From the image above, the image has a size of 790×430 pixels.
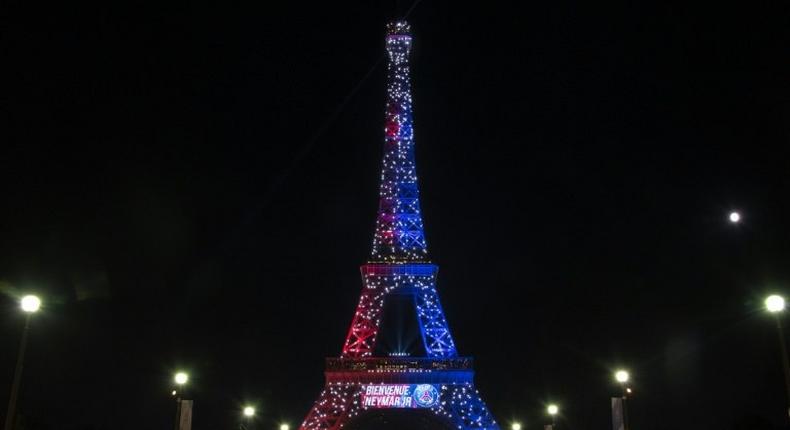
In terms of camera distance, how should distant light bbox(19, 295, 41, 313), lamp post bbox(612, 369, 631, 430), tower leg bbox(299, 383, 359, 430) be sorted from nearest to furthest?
distant light bbox(19, 295, 41, 313) < lamp post bbox(612, 369, 631, 430) < tower leg bbox(299, 383, 359, 430)

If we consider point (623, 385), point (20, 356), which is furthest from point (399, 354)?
point (20, 356)

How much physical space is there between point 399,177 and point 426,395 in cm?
1473

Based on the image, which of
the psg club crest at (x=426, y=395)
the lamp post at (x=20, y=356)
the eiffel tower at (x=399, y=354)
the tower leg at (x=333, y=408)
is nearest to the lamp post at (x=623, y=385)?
the lamp post at (x=20, y=356)

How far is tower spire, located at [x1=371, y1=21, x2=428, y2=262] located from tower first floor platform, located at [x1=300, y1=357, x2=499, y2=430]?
709 centimetres

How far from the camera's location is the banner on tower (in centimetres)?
4966

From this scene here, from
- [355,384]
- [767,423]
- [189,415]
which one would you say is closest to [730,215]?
[767,423]

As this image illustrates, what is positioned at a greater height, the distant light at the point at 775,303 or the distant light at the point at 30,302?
the distant light at the point at 775,303

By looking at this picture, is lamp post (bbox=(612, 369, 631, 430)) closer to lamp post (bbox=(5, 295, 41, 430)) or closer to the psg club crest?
lamp post (bbox=(5, 295, 41, 430))

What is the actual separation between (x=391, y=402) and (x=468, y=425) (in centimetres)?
479

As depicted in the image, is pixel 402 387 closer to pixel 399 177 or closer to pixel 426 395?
pixel 426 395

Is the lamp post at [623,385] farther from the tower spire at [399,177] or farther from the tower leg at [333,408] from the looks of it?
the tower spire at [399,177]

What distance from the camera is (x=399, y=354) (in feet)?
176

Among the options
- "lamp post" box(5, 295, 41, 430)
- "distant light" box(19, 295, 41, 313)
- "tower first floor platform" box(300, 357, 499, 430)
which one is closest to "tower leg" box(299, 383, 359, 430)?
"tower first floor platform" box(300, 357, 499, 430)

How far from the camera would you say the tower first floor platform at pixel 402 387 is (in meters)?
49.5
